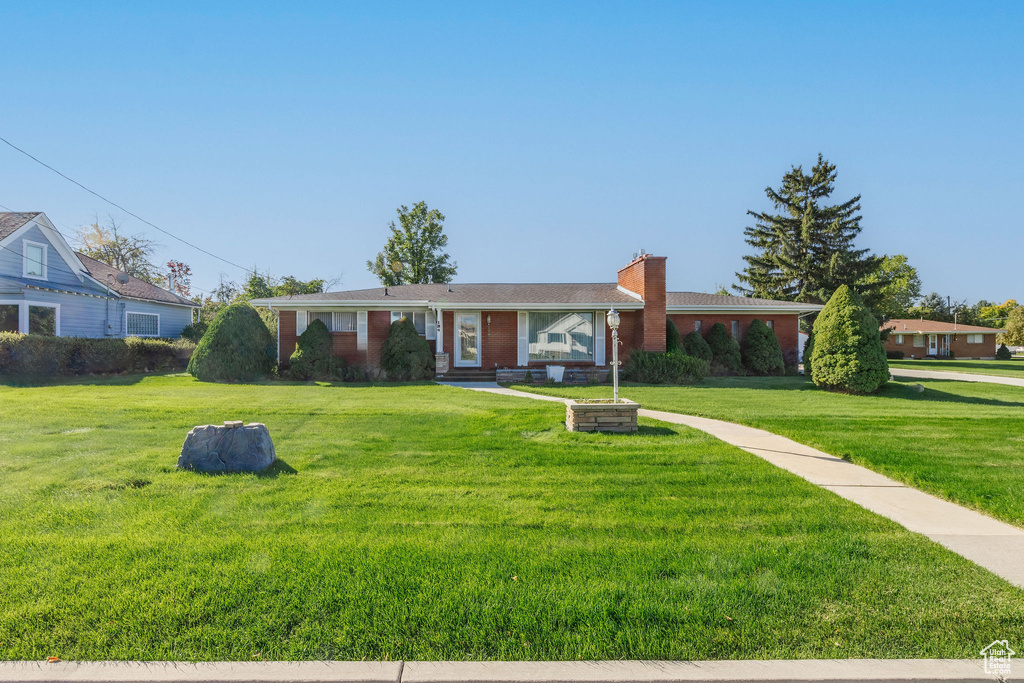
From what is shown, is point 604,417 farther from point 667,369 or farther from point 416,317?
point 416,317

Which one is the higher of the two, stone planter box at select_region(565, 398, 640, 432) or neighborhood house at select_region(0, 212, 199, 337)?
neighborhood house at select_region(0, 212, 199, 337)

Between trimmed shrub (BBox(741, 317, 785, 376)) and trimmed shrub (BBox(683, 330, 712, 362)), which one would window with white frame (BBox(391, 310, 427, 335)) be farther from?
trimmed shrub (BBox(741, 317, 785, 376))

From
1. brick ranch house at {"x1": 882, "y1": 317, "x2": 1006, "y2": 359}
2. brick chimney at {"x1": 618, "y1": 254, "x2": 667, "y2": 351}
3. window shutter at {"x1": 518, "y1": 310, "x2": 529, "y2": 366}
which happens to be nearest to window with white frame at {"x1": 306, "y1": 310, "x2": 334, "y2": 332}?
window shutter at {"x1": 518, "y1": 310, "x2": 529, "y2": 366}

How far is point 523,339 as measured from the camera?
19703 mm

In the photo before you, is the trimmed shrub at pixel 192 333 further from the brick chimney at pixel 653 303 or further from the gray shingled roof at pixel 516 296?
the brick chimney at pixel 653 303

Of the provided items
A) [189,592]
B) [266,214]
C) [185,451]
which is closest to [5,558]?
[189,592]

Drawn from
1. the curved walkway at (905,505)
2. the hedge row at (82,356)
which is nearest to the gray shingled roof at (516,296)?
the hedge row at (82,356)

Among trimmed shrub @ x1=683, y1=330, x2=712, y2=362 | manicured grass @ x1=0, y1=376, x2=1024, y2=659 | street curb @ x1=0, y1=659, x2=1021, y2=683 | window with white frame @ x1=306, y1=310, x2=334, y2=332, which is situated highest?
window with white frame @ x1=306, y1=310, x2=334, y2=332

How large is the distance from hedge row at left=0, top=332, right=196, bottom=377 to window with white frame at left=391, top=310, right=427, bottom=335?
415 inches

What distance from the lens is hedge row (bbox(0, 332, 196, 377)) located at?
16359mm

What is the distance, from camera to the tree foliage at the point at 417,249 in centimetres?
3759

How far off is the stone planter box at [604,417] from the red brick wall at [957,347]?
46.5m

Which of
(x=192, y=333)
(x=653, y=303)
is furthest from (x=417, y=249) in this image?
(x=653, y=303)

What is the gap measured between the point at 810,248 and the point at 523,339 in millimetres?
26982
